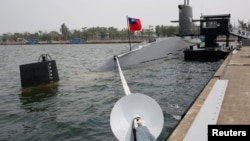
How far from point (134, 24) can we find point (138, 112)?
1529cm

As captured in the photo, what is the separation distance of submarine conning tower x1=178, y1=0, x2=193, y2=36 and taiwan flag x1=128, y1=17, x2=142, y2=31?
15549 millimetres

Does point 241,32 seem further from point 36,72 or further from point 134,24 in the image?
point 36,72

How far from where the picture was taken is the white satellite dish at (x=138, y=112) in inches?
162

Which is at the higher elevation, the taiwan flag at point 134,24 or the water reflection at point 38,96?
the taiwan flag at point 134,24

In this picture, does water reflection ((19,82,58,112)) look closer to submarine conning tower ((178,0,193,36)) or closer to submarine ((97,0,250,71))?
submarine ((97,0,250,71))

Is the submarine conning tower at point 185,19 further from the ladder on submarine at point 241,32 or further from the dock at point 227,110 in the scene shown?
the dock at point 227,110

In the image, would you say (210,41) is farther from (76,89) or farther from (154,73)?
(76,89)

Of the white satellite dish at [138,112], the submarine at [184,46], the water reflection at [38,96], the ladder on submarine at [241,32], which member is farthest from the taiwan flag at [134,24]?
the ladder on submarine at [241,32]

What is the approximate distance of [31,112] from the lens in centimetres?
1046

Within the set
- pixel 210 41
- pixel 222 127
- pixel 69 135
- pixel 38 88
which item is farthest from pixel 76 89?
pixel 210 41

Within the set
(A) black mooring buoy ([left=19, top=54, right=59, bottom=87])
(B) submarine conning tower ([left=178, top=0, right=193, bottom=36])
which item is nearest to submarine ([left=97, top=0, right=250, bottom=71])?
(B) submarine conning tower ([left=178, top=0, right=193, bottom=36])

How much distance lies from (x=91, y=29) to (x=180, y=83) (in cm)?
17448

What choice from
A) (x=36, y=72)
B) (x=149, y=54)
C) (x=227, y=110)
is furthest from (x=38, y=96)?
(x=149, y=54)

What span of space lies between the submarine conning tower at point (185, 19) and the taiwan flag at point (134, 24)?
15.5 metres
